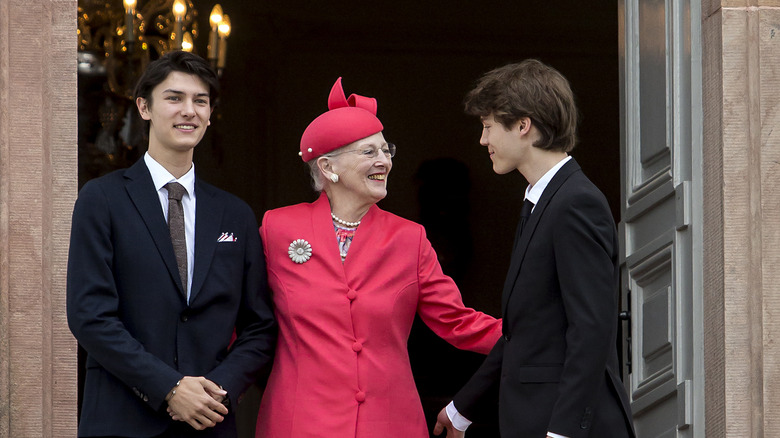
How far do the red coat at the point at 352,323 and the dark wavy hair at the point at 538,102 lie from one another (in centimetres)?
68

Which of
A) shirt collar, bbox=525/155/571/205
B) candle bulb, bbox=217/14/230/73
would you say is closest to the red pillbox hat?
shirt collar, bbox=525/155/571/205

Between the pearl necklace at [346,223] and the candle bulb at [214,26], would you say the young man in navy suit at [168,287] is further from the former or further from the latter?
the candle bulb at [214,26]

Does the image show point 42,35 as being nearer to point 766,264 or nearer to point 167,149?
point 167,149

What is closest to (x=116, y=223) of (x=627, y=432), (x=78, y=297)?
(x=78, y=297)

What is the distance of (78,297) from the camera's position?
361 centimetres

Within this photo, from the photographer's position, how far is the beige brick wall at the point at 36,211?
163 inches

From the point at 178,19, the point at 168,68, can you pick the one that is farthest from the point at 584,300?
the point at 178,19

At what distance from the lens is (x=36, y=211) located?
165 inches

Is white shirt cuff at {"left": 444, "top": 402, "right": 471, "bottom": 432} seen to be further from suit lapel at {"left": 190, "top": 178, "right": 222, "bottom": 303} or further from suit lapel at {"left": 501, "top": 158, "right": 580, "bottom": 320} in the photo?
suit lapel at {"left": 190, "top": 178, "right": 222, "bottom": 303}

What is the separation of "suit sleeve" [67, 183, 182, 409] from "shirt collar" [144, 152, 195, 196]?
234mm

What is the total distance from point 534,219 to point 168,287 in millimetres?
1096

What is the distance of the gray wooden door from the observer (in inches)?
173

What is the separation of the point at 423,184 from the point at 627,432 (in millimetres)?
7570

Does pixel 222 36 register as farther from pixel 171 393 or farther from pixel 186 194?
pixel 171 393
